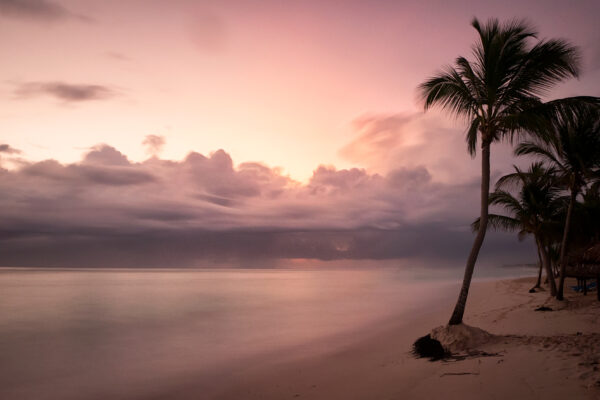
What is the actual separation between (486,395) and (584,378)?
1.71 metres

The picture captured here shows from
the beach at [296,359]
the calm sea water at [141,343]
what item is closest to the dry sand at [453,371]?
the beach at [296,359]

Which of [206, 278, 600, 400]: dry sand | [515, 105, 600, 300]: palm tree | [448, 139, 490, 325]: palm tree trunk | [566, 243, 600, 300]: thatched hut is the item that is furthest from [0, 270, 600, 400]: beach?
[515, 105, 600, 300]: palm tree

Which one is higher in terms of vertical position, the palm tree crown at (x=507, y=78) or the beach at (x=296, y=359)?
the palm tree crown at (x=507, y=78)

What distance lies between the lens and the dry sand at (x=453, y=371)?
6852 millimetres

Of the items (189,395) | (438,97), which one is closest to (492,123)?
(438,97)

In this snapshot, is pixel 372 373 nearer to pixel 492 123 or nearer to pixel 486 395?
pixel 486 395

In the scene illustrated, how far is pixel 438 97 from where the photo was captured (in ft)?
39.7

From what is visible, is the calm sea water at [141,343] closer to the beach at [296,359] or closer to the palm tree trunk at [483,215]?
the beach at [296,359]

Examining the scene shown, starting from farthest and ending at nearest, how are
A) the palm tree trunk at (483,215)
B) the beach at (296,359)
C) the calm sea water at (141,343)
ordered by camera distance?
1. the calm sea water at (141,343)
2. the palm tree trunk at (483,215)
3. the beach at (296,359)

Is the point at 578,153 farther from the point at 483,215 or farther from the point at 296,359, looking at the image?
the point at 296,359

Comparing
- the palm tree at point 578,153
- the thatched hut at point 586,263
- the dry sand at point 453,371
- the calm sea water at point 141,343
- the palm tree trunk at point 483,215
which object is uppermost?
the palm tree at point 578,153

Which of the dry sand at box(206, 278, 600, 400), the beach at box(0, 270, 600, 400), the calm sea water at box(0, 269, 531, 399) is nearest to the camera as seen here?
the dry sand at box(206, 278, 600, 400)

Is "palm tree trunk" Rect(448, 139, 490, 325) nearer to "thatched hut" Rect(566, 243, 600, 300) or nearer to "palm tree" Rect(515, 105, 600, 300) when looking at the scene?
"palm tree" Rect(515, 105, 600, 300)

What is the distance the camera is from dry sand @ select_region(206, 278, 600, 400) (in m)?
6.85
